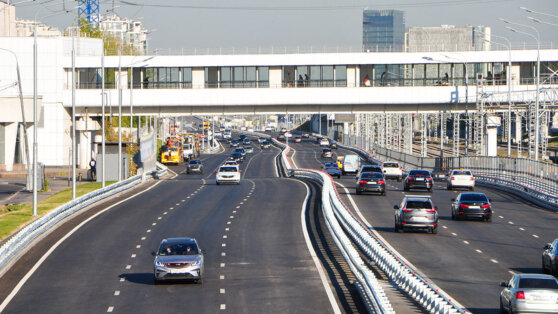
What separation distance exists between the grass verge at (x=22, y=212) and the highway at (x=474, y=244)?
15801 millimetres

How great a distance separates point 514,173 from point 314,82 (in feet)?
76.6

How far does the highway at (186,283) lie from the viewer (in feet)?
75.2

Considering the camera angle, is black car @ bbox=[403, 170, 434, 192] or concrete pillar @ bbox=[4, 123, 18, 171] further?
concrete pillar @ bbox=[4, 123, 18, 171]

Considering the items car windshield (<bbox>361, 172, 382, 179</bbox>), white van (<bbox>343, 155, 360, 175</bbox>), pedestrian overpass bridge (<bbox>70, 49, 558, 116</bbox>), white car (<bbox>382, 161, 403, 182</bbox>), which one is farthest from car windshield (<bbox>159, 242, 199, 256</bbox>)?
white van (<bbox>343, 155, 360, 175</bbox>)

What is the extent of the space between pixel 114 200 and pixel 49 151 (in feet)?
145

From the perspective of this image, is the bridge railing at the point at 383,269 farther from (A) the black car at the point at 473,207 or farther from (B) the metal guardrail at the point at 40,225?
(B) the metal guardrail at the point at 40,225

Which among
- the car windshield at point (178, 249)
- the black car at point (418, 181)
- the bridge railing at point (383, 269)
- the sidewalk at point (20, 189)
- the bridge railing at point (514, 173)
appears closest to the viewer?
the bridge railing at point (383, 269)

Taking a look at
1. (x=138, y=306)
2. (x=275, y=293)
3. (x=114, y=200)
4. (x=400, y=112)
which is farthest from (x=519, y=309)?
(x=400, y=112)

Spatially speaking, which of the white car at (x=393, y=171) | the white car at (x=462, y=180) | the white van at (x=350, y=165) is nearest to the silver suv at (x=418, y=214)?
the white car at (x=462, y=180)

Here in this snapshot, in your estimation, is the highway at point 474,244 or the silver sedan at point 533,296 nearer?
the silver sedan at point 533,296

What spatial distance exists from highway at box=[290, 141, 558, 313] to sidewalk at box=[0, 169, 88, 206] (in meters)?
20.5

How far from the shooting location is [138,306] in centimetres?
2248

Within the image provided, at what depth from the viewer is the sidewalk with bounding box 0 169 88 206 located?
57.0 metres

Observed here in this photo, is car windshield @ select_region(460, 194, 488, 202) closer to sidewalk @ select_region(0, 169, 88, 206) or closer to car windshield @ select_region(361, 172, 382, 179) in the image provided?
car windshield @ select_region(361, 172, 382, 179)
